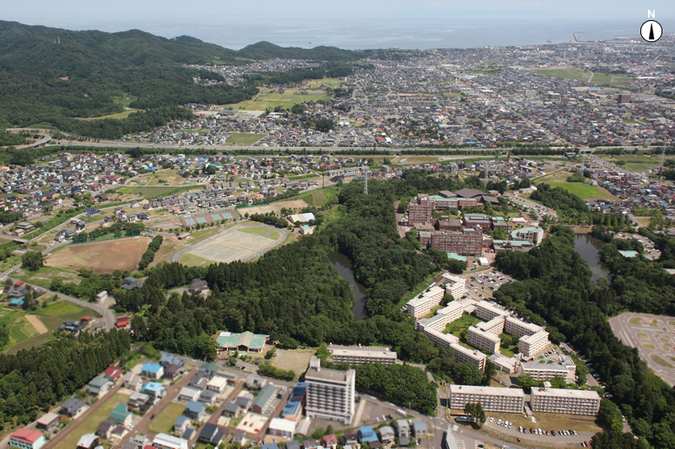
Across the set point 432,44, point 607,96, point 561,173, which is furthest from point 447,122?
point 432,44

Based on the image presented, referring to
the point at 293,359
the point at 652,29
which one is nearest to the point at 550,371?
the point at 293,359

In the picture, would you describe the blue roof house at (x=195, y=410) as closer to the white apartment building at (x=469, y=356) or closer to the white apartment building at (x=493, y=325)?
the white apartment building at (x=469, y=356)

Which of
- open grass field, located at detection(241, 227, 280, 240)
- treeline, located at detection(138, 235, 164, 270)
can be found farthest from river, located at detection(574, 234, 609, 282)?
treeline, located at detection(138, 235, 164, 270)

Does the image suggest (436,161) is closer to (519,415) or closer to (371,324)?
(371,324)

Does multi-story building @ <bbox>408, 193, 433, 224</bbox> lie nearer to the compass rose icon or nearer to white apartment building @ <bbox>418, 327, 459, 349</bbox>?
white apartment building @ <bbox>418, 327, 459, 349</bbox>

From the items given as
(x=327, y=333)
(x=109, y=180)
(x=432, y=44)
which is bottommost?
(x=327, y=333)
